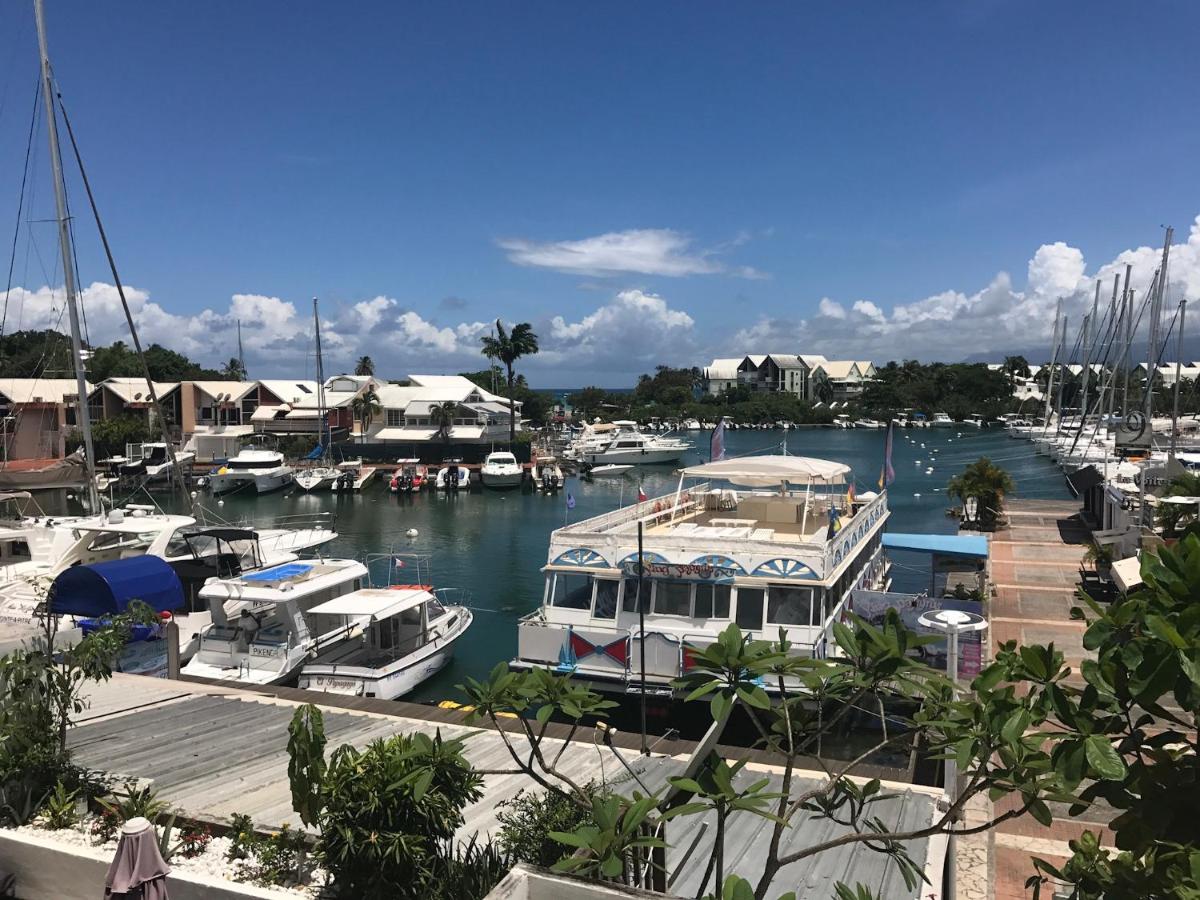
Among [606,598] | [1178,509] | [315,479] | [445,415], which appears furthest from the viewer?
[445,415]

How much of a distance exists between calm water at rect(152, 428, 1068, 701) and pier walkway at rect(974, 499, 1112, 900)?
4005 millimetres

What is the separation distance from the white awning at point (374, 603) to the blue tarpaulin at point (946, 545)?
1319 cm

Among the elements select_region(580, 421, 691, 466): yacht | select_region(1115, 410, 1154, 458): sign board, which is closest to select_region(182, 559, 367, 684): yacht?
select_region(1115, 410, 1154, 458): sign board

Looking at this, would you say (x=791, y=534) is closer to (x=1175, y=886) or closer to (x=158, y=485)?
(x=1175, y=886)

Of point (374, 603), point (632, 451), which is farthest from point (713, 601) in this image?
point (632, 451)

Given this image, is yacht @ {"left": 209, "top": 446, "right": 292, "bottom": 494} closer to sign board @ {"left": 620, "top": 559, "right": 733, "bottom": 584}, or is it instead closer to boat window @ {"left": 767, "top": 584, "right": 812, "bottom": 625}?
sign board @ {"left": 620, "top": 559, "right": 733, "bottom": 584}

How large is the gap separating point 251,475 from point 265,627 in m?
48.4

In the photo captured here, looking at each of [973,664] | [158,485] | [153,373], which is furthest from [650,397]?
[973,664]

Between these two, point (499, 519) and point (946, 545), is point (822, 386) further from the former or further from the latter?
point (946, 545)

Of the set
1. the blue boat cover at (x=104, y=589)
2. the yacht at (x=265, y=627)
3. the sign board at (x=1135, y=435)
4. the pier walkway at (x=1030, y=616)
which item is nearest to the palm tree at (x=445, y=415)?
the pier walkway at (x=1030, y=616)

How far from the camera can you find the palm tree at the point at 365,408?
81.4 metres

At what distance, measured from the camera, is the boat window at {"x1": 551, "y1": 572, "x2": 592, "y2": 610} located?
18.5 metres

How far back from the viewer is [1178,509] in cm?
2638

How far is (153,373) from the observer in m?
109
